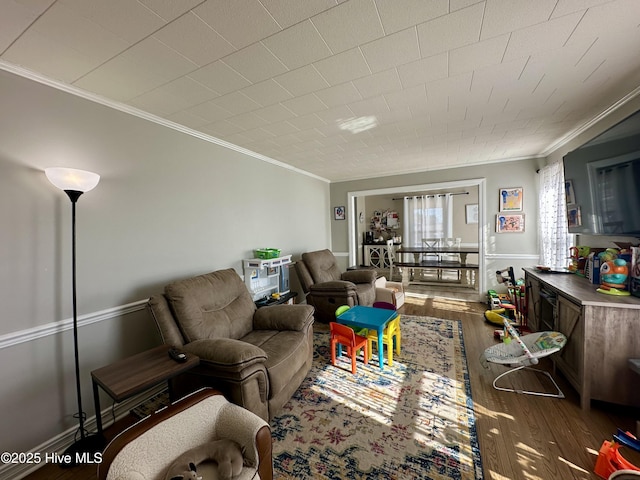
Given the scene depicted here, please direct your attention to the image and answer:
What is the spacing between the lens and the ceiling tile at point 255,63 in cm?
152

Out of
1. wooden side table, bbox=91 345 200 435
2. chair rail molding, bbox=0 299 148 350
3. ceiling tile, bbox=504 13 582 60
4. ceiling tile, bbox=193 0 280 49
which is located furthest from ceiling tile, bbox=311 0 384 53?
chair rail molding, bbox=0 299 148 350

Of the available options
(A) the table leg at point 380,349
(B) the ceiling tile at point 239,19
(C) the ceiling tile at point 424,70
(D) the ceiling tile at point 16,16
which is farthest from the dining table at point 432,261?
(D) the ceiling tile at point 16,16

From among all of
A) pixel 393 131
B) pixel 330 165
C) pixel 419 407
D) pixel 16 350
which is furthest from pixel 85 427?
pixel 330 165

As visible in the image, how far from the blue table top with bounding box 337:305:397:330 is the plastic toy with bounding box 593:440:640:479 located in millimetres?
1446

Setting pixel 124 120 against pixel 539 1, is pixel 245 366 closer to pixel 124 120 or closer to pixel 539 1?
pixel 124 120

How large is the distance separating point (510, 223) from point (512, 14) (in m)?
3.79

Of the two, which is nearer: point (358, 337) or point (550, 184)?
point (358, 337)

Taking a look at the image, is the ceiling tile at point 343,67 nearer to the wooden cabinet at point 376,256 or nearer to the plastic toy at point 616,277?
the plastic toy at point 616,277

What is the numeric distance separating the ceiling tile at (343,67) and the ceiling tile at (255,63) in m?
0.27

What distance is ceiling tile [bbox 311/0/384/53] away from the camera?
124 centimetres

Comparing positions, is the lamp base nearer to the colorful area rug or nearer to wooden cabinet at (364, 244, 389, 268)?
the colorful area rug

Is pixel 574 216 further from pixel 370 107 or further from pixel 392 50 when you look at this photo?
pixel 392 50

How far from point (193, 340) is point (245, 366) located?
1.95 ft

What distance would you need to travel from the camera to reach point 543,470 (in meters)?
1.44
